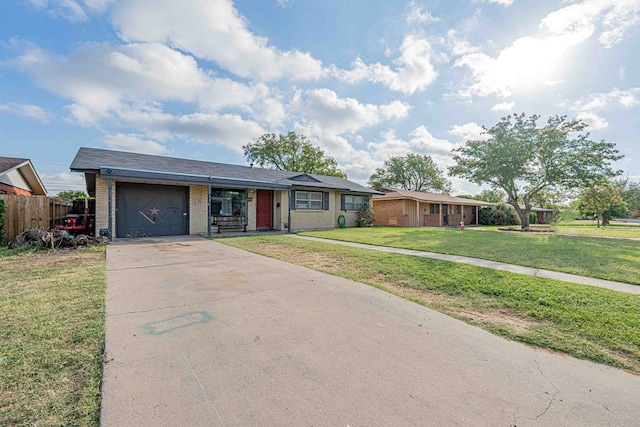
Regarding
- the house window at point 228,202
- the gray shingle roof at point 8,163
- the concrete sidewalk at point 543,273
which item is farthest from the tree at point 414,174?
the gray shingle roof at point 8,163

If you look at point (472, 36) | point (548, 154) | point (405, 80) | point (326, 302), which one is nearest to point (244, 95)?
point (405, 80)

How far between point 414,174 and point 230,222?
1613 inches

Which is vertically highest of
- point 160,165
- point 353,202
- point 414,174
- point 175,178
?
point 414,174

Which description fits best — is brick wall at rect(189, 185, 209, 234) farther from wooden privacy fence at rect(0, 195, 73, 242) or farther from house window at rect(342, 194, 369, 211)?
house window at rect(342, 194, 369, 211)

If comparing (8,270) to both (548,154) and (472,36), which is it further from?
(548,154)

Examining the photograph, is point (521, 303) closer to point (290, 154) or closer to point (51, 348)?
point (51, 348)

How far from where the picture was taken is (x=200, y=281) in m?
5.14

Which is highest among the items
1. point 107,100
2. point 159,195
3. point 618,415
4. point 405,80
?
point 405,80

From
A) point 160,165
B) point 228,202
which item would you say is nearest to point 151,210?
point 160,165

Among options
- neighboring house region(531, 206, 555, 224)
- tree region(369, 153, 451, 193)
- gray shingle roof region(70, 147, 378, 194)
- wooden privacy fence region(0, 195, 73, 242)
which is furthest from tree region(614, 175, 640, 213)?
wooden privacy fence region(0, 195, 73, 242)

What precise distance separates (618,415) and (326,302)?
9.79ft

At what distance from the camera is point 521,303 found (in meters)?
4.15

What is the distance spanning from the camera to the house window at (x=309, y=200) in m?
16.9

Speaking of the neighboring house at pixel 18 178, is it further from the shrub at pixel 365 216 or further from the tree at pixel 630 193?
the tree at pixel 630 193
